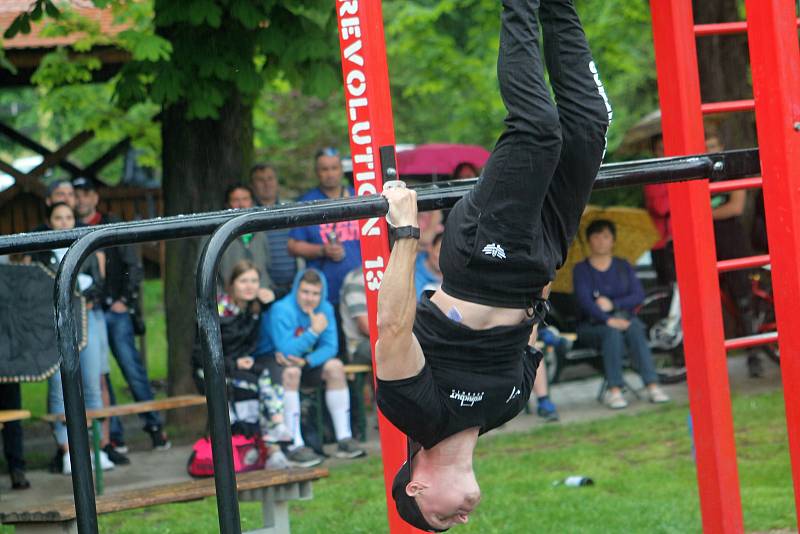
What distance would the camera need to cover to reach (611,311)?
966 cm

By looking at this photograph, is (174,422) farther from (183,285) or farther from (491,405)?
(491,405)

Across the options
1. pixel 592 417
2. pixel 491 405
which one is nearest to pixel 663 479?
pixel 592 417

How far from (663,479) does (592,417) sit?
2.04 metres

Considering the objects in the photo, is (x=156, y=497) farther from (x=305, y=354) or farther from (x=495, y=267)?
(x=305, y=354)

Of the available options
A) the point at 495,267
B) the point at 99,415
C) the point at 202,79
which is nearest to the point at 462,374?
the point at 495,267

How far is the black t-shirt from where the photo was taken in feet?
12.0

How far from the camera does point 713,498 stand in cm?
488

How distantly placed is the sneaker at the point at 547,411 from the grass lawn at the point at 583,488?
0.97 ft

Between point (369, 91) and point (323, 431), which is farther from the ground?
point (369, 91)

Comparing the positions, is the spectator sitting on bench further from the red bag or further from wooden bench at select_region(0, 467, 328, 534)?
wooden bench at select_region(0, 467, 328, 534)

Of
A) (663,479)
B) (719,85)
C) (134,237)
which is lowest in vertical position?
(663,479)

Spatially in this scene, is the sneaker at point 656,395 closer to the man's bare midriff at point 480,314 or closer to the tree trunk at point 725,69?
the tree trunk at point 725,69

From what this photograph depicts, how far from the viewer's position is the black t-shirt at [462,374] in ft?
12.0

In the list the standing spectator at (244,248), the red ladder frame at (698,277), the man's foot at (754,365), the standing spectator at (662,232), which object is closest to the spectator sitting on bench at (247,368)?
the standing spectator at (244,248)
